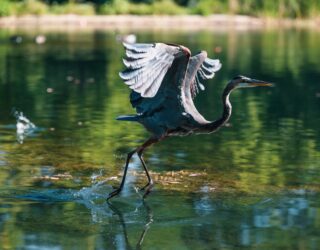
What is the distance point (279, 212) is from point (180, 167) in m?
2.49

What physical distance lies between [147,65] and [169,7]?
43450 mm

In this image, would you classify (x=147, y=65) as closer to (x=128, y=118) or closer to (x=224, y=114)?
(x=128, y=118)

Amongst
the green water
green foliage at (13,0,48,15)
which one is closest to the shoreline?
green foliage at (13,0,48,15)

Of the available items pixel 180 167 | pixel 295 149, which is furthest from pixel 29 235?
pixel 295 149

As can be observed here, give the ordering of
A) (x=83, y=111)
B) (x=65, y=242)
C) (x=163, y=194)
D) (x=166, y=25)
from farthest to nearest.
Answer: (x=166, y=25), (x=83, y=111), (x=163, y=194), (x=65, y=242)

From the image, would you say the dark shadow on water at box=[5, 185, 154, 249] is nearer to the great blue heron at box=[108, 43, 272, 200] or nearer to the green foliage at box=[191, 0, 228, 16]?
the great blue heron at box=[108, 43, 272, 200]

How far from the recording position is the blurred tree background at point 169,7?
166ft

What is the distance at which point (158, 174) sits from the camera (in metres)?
11.6

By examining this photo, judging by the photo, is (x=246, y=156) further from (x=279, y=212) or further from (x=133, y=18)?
(x=133, y=18)

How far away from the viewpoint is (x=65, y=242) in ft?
28.1

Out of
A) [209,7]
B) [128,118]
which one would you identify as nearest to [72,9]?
[209,7]

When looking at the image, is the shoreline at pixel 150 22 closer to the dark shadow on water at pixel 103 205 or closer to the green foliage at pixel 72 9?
the green foliage at pixel 72 9

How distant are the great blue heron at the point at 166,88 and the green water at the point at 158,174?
0.70 metres

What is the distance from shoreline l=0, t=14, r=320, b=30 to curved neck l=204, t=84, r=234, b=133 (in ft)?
119
